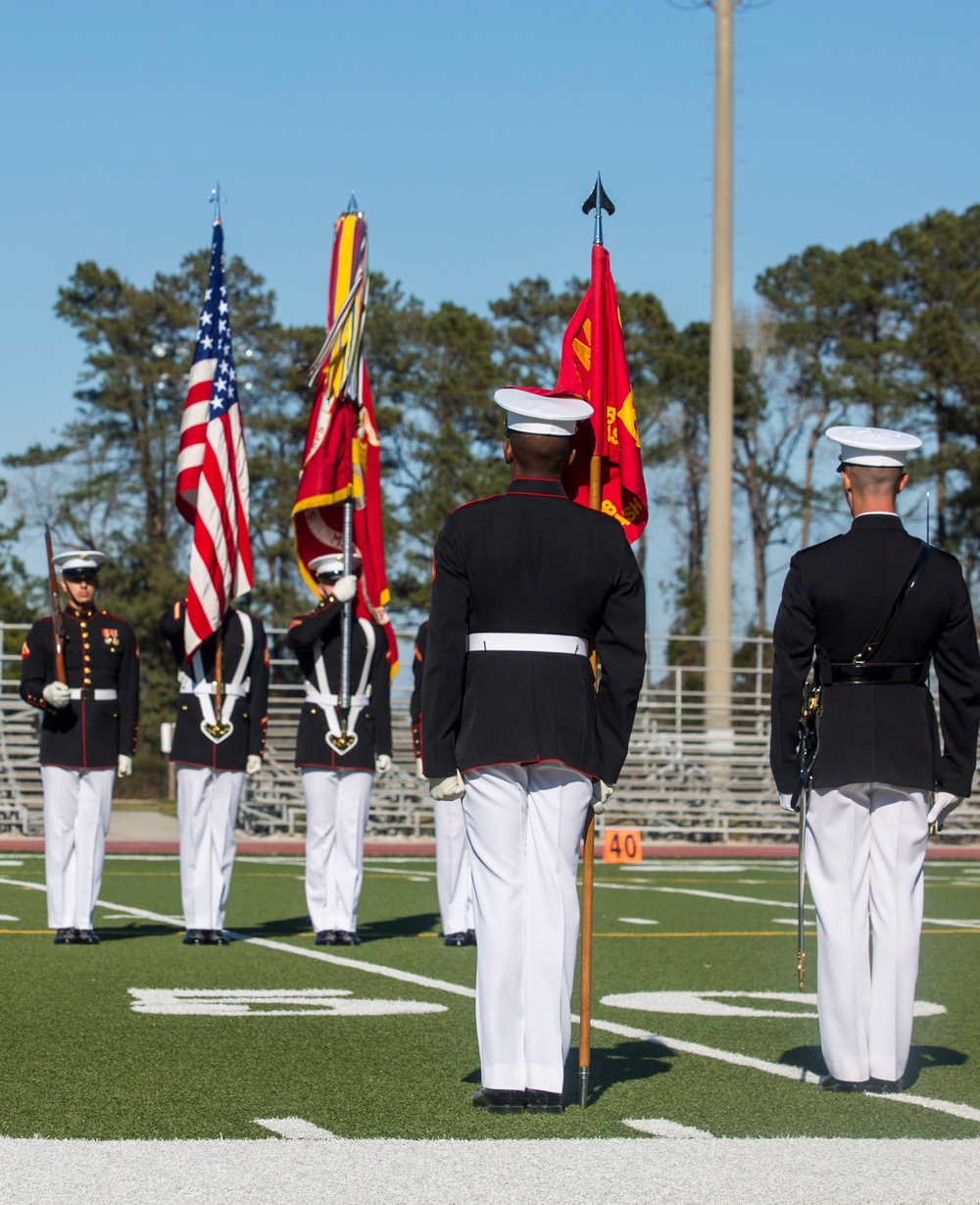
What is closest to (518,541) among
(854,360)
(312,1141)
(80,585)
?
(312,1141)

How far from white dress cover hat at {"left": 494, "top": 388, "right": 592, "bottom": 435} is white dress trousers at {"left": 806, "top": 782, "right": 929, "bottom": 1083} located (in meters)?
1.57

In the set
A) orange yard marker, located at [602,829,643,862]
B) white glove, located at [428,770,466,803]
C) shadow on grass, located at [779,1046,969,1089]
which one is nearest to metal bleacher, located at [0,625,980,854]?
orange yard marker, located at [602,829,643,862]

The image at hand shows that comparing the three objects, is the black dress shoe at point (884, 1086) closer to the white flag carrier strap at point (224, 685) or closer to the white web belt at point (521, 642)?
the white web belt at point (521, 642)

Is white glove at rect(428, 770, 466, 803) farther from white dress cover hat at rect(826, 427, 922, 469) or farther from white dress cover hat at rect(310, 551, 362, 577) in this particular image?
white dress cover hat at rect(310, 551, 362, 577)

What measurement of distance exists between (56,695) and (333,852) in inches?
73.0

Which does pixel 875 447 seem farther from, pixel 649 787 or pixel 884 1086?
pixel 649 787

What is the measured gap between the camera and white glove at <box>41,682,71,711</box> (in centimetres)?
1031

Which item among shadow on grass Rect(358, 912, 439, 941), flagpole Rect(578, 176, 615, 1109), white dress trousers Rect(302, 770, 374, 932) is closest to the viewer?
flagpole Rect(578, 176, 615, 1109)

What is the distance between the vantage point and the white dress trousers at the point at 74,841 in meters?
10.3

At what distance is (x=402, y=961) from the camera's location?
9688mm

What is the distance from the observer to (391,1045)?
667cm

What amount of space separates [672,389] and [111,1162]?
4882cm

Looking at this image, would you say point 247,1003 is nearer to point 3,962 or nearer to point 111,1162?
point 3,962

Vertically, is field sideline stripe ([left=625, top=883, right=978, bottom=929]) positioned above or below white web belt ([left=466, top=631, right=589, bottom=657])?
below
